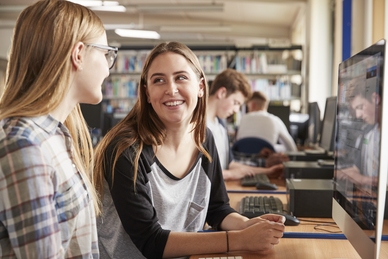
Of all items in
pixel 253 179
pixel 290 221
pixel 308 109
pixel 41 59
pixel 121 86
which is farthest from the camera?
pixel 121 86

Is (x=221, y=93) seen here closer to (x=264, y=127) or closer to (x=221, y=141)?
(x=221, y=141)

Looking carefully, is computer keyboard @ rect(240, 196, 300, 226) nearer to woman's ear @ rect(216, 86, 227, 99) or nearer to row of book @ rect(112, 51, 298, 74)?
woman's ear @ rect(216, 86, 227, 99)

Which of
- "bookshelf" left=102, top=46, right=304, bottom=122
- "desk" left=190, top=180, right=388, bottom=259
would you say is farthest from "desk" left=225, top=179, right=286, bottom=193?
"bookshelf" left=102, top=46, right=304, bottom=122

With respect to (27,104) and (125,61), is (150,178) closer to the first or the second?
(27,104)

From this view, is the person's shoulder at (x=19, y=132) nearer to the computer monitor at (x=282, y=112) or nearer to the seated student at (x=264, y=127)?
the seated student at (x=264, y=127)

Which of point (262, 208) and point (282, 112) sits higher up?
point (282, 112)

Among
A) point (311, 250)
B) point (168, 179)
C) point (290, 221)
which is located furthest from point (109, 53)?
point (290, 221)

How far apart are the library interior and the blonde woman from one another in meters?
0.27

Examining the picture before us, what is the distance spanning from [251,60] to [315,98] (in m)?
1.11

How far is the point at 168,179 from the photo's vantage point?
178cm

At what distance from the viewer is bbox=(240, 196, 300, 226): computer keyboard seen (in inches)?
74.3

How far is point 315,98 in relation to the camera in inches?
260

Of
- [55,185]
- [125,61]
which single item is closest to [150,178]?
[55,185]

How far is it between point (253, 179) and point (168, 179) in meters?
1.28
